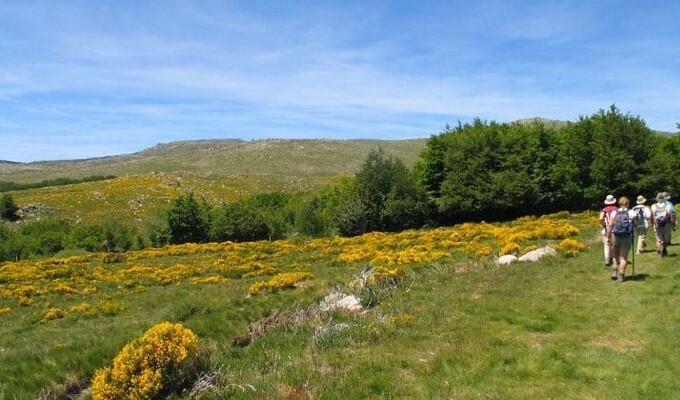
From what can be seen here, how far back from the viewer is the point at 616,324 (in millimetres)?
→ 11234

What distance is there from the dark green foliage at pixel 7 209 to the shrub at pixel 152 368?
12307 cm

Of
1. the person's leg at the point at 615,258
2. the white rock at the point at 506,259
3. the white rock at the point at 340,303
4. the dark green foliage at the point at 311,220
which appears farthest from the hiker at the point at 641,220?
the dark green foliage at the point at 311,220

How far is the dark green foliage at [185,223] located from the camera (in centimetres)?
7931

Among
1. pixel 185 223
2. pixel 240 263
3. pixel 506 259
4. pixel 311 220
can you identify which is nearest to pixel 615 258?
pixel 506 259

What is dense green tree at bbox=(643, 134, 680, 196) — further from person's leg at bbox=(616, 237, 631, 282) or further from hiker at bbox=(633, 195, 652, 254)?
person's leg at bbox=(616, 237, 631, 282)

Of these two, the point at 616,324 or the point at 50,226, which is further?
the point at 50,226

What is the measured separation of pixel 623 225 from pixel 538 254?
6.40 meters

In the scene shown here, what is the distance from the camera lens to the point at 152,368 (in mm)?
10812

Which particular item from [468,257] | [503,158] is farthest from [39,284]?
[503,158]

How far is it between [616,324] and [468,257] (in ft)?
42.2

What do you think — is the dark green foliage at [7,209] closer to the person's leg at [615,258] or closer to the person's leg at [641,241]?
the person's leg at [641,241]

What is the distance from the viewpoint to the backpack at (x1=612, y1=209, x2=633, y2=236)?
582 inches

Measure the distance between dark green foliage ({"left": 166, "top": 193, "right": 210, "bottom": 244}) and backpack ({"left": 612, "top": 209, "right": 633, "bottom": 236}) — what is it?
71493mm

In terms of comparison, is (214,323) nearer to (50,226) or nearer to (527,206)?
(527,206)
